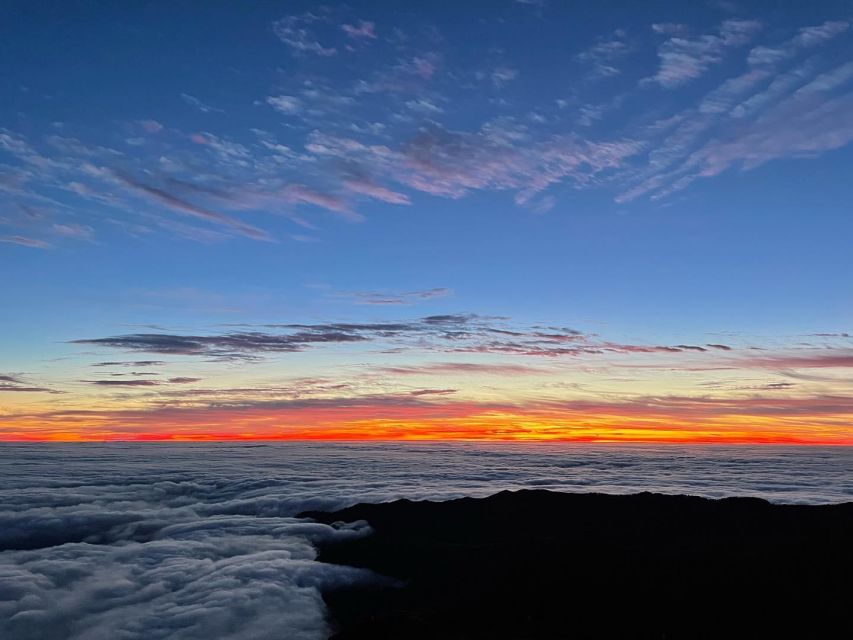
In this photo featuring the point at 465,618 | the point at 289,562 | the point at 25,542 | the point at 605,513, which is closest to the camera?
the point at 465,618

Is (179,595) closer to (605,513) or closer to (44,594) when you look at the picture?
(44,594)

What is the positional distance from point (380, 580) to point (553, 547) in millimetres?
6218

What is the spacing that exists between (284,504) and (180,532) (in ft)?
22.4

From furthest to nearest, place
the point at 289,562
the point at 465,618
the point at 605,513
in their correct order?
the point at 605,513 < the point at 289,562 < the point at 465,618

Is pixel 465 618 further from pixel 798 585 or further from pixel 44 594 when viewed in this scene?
pixel 44 594

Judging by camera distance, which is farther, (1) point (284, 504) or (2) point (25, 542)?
(1) point (284, 504)

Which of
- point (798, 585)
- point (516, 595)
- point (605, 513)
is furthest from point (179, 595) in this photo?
point (798, 585)

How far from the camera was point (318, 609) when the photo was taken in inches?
730

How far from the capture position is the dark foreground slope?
15695 millimetres

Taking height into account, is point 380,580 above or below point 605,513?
below

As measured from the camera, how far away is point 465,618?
16109 millimetres

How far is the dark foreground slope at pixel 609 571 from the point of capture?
15.7m

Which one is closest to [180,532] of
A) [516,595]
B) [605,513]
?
[516,595]

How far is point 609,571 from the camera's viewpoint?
1880cm
